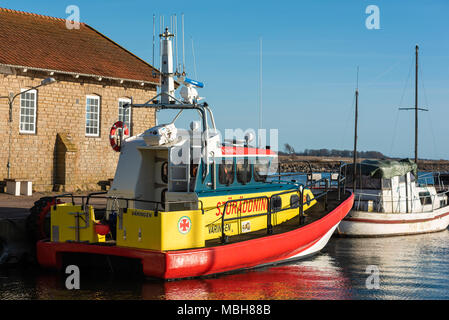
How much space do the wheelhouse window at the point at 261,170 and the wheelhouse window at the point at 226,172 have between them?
100 cm

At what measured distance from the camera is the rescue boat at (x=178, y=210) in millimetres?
11414

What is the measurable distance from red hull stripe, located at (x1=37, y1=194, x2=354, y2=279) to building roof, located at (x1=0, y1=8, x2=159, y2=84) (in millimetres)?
13585

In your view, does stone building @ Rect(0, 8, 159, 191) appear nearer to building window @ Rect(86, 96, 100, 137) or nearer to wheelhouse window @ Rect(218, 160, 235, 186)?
building window @ Rect(86, 96, 100, 137)

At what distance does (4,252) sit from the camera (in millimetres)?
14070

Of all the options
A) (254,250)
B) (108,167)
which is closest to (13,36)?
(108,167)

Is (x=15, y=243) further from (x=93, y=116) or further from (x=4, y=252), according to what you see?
(x=93, y=116)

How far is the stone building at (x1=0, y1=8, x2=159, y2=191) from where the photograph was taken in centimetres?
2419

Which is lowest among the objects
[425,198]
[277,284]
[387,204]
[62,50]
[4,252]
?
[277,284]

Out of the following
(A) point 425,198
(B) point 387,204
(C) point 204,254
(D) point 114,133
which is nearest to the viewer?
(C) point 204,254

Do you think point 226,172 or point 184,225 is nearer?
point 184,225

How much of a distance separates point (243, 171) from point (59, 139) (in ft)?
46.5

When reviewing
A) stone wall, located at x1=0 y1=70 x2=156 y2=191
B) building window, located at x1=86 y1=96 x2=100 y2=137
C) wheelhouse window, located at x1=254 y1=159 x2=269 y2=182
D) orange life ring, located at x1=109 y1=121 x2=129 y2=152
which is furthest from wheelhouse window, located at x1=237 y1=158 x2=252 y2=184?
building window, located at x1=86 y1=96 x2=100 y2=137

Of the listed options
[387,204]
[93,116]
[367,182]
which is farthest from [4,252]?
[387,204]

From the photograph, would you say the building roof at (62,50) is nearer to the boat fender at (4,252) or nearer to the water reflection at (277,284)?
the boat fender at (4,252)
